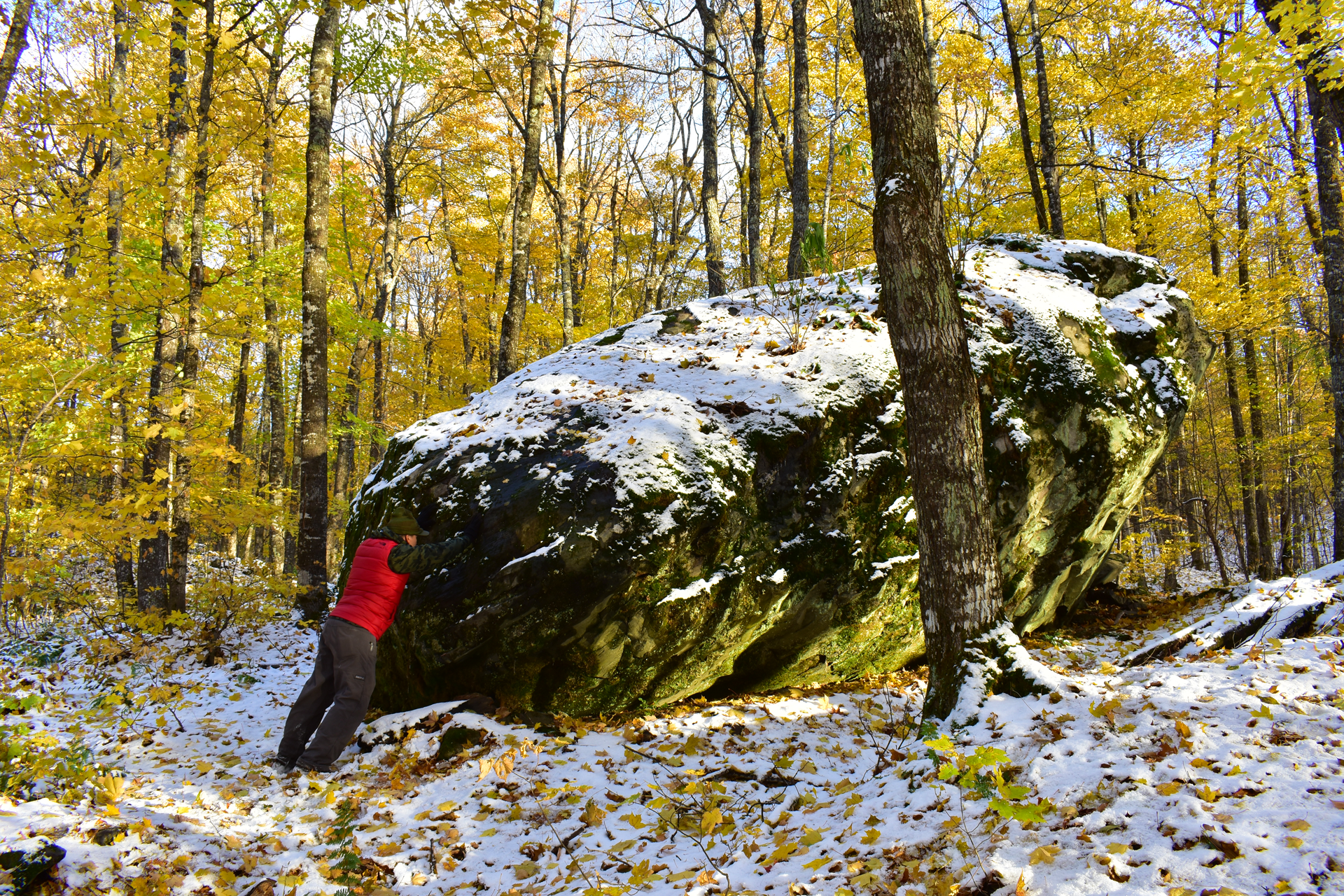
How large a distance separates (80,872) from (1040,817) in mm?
3809

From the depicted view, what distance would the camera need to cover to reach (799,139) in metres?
9.96

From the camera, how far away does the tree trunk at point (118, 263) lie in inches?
269

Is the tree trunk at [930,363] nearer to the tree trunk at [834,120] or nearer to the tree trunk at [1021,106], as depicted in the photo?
the tree trunk at [1021,106]

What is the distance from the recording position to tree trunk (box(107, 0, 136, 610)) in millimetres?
6824

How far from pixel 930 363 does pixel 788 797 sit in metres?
2.60

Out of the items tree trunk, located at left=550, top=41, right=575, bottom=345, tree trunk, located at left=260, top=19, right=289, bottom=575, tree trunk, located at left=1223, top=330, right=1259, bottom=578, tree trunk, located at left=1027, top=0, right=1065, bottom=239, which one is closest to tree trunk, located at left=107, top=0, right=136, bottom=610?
tree trunk, located at left=260, top=19, right=289, bottom=575

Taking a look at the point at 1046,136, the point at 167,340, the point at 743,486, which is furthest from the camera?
the point at 1046,136

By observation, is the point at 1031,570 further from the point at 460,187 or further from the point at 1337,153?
the point at 460,187

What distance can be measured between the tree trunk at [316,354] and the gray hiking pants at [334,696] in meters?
4.12

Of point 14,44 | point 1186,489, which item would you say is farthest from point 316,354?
point 1186,489

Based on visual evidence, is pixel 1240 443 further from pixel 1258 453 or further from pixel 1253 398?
pixel 1253 398

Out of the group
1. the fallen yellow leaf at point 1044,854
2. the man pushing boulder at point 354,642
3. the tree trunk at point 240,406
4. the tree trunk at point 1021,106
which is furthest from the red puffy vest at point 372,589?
the tree trunk at point 240,406

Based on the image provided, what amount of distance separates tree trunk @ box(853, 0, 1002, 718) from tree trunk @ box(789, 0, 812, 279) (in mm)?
6324

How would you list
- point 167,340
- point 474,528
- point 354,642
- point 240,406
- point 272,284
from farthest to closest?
point 240,406, point 272,284, point 167,340, point 474,528, point 354,642
